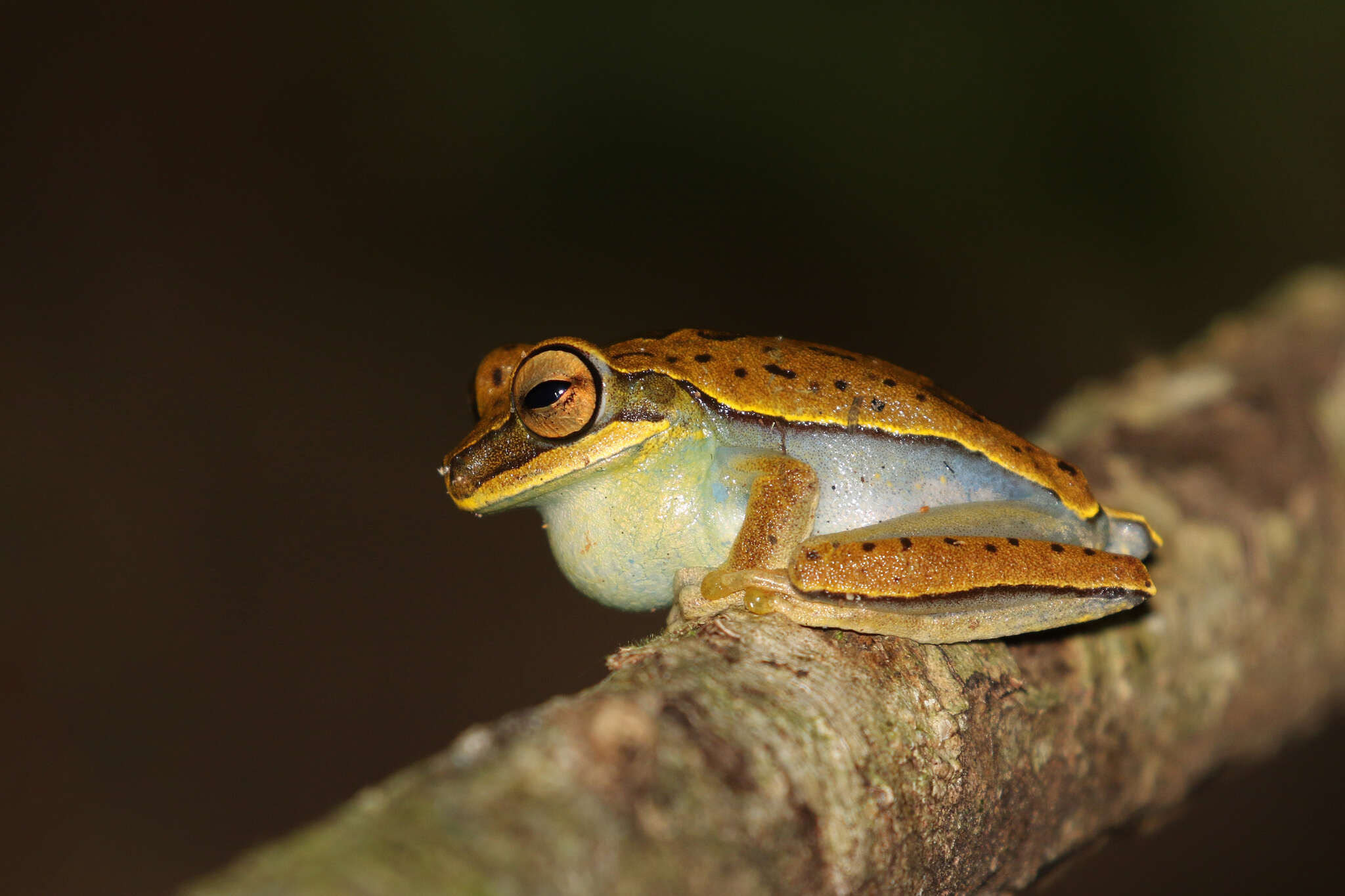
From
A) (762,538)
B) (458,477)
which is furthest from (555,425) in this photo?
(762,538)

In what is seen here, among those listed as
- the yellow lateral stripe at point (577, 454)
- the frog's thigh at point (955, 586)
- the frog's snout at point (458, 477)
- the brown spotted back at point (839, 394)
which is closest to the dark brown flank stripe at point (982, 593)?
the frog's thigh at point (955, 586)

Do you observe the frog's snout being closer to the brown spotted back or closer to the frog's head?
the frog's head

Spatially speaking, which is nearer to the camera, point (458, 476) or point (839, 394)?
→ point (839, 394)

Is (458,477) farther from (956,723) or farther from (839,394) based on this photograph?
(956,723)

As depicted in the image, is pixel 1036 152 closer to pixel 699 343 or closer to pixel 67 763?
pixel 699 343

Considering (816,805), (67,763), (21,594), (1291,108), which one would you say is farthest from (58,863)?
(1291,108)
